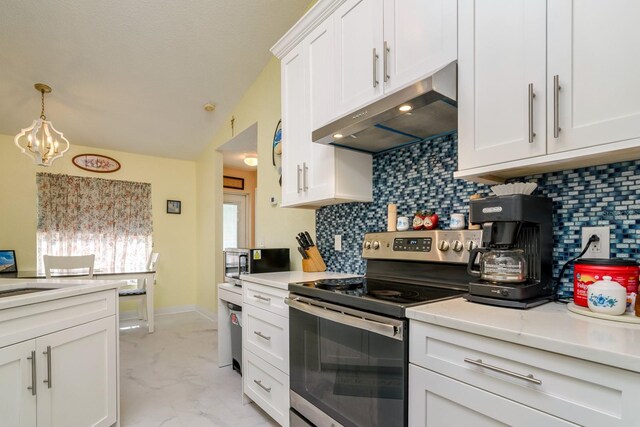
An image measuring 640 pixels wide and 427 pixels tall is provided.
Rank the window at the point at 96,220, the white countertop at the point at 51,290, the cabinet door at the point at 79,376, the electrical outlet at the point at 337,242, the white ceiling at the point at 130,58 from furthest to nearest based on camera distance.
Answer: the window at the point at 96,220 < the white ceiling at the point at 130,58 < the electrical outlet at the point at 337,242 < the cabinet door at the point at 79,376 < the white countertop at the point at 51,290

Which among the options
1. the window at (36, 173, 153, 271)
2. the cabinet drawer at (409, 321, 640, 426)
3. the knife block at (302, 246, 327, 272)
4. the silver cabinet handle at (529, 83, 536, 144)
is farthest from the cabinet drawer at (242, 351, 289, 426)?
the window at (36, 173, 153, 271)

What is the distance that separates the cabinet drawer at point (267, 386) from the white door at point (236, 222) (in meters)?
4.00

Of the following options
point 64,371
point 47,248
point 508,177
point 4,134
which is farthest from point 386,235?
point 4,134

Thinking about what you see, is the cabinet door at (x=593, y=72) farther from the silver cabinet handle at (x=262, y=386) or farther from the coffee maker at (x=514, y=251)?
the silver cabinet handle at (x=262, y=386)

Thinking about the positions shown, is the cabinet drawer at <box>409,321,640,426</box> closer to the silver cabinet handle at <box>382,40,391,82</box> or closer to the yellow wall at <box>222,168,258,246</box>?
the silver cabinet handle at <box>382,40,391,82</box>

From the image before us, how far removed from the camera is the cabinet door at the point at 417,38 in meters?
1.35

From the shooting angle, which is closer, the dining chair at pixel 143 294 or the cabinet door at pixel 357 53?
the cabinet door at pixel 357 53

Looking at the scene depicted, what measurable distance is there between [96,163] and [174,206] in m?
1.12

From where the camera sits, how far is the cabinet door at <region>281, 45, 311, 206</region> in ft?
7.20

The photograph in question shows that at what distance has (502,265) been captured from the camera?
1201mm

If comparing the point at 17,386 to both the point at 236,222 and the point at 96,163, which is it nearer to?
the point at 96,163

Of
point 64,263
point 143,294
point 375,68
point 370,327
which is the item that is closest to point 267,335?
point 370,327

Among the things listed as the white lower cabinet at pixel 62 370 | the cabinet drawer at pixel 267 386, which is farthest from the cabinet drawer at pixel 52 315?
the cabinet drawer at pixel 267 386

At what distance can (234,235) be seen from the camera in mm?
6105
